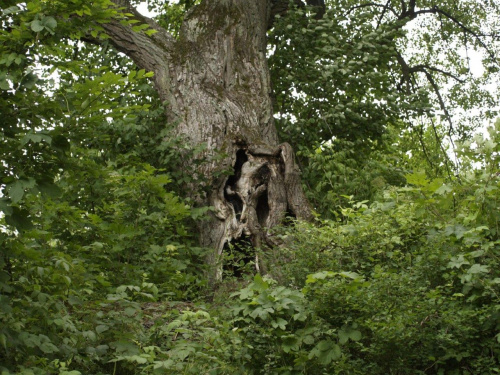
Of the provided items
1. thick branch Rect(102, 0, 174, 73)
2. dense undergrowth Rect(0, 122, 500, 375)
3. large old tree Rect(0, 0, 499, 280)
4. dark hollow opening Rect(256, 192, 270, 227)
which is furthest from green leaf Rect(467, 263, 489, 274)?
thick branch Rect(102, 0, 174, 73)

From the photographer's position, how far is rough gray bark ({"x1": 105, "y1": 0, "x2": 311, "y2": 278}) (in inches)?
361

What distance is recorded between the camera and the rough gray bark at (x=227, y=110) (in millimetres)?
9172

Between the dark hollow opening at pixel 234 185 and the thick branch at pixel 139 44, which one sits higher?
the thick branch at pixel 139 44

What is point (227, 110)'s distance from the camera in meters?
10.3

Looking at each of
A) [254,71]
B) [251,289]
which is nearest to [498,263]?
[251,289]

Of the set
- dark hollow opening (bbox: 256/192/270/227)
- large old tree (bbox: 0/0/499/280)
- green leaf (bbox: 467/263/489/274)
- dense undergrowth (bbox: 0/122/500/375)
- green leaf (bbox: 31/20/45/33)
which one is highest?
large old tree (bbox: 0/0/499/280)

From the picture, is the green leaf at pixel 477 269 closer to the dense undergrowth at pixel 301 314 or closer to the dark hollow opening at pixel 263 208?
the dense undergrowth at pixel 301 314

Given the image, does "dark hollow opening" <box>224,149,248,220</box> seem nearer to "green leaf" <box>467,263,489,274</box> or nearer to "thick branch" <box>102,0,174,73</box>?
"thick branch" <box>102,0,174,73</box>

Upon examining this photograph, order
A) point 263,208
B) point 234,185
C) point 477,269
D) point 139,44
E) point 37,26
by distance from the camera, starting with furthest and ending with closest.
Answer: point 139,44 → point 234,185 → point 263,208 → point 477,269 → point 37,26

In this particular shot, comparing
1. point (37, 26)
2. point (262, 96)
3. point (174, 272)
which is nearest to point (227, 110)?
point (262, 96)

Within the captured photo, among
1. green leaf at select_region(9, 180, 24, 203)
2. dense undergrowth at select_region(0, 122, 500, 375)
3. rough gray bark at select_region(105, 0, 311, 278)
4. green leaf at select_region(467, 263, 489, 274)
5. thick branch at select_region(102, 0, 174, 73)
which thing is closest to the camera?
green leaf at select_region(9, 180, 24, 203)

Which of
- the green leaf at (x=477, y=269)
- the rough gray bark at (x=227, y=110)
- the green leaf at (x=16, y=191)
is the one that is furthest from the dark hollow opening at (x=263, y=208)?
the green leaf at (x=16, y=191)

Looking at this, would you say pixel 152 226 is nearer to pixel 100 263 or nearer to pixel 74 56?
pixel 100 263

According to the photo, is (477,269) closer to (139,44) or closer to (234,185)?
(234,185)
